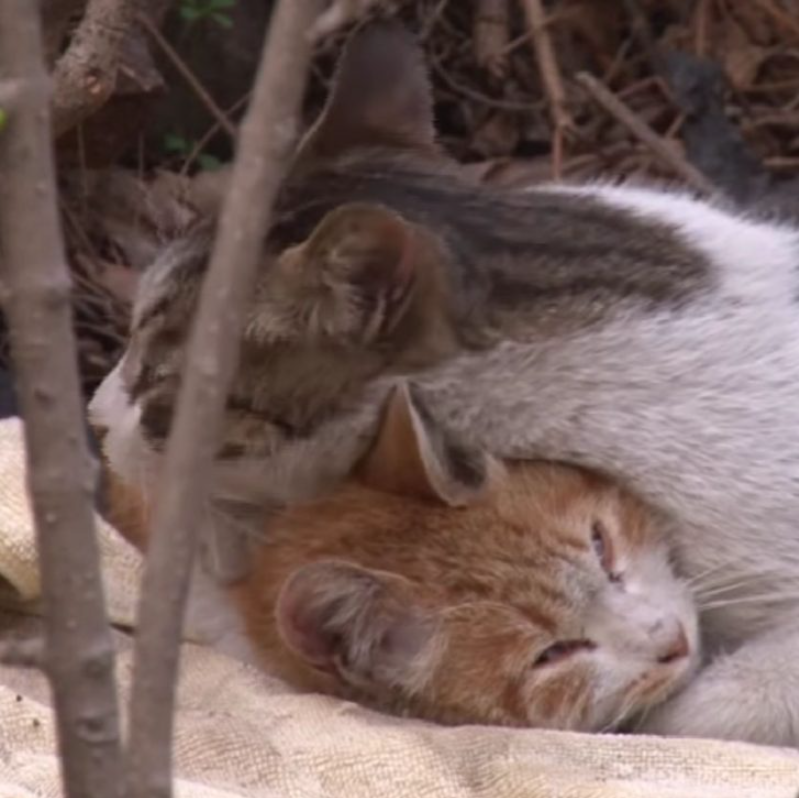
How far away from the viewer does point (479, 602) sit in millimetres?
1782

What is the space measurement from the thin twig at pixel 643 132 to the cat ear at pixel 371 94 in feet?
2.50

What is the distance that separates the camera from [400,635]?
5.82 ft

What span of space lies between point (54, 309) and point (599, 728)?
112cm

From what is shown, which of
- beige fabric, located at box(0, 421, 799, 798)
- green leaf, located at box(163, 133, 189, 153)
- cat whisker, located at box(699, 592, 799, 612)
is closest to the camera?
beige fabric, located at box(0, 421, 799, 798)

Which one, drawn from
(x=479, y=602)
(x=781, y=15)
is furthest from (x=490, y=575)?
(x=781, y=15)

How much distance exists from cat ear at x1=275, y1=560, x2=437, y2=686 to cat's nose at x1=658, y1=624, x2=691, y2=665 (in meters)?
0.21

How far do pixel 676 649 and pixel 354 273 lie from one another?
0.45 meters

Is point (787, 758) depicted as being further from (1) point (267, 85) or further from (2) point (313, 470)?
(1) point (267, 85)

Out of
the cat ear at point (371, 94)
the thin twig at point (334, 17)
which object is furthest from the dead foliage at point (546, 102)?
the thin twig at point (334, 17)

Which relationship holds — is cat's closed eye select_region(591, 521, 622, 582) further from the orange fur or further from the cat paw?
the cat paw

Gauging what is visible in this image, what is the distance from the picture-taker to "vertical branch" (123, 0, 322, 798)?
786mm

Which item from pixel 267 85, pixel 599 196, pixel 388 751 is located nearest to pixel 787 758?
pixel 388 751

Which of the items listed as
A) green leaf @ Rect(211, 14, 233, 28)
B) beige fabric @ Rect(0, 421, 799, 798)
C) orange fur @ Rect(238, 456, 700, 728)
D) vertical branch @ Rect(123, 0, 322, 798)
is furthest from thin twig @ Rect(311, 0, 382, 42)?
green leaf @ Rect(211, 14, 233, 28)

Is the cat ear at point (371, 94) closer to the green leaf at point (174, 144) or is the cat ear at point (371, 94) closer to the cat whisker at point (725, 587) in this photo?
the cat whisker at point (725, 587)
